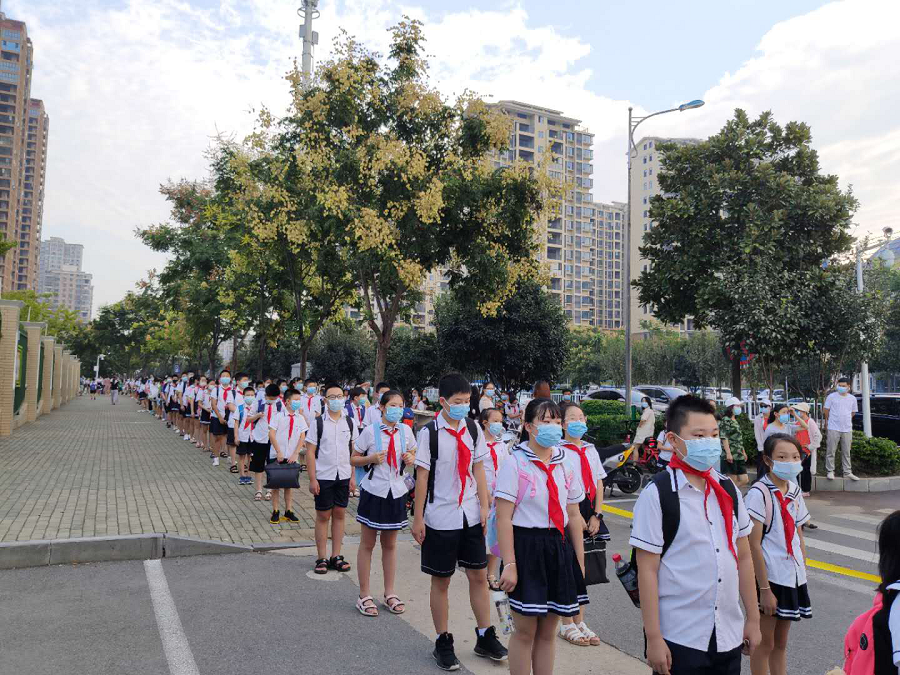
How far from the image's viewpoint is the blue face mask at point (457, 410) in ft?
15.1

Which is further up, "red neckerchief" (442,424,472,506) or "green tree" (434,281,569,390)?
"green tree" (434,281,569,390)

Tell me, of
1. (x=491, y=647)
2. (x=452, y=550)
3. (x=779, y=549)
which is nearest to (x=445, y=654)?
(x=491, y=647)

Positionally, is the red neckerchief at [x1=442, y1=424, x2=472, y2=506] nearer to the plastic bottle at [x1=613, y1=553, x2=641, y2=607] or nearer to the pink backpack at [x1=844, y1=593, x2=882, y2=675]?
the plastic bottle at [x1=613, y1=553, x2=641, y2=607]

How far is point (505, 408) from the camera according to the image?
19.2 m

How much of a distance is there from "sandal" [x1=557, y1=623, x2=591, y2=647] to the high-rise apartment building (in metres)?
118

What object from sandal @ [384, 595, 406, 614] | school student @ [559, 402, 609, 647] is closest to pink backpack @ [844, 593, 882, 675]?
school student @ [559, 402, 609, 647]

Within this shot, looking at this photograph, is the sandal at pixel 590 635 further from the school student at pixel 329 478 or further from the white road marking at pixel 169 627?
the white road marking at pixel 169 627

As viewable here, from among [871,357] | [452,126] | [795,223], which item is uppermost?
[452,126]

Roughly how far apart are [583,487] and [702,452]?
7.14 ft

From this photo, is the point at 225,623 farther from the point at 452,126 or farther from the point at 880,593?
the point at 452,126

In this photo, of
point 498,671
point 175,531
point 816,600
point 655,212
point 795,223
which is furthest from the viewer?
point 655,212

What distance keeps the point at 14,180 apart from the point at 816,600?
13812 cm

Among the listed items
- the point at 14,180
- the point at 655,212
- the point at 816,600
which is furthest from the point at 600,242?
the point at 816,600

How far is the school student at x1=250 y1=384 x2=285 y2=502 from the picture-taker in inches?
372
